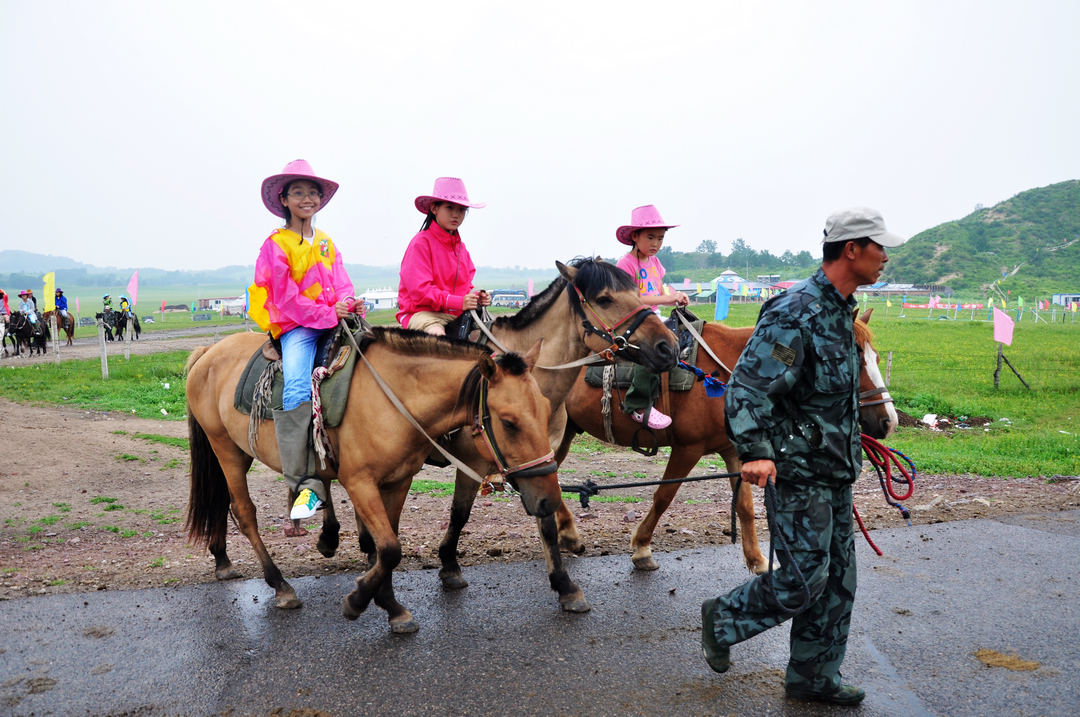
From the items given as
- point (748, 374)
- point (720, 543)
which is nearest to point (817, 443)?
point (748, 374)

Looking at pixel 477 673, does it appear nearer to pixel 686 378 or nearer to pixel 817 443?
pixel 817 443

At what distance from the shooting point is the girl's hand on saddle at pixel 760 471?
3.31 m

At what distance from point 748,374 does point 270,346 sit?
361cm

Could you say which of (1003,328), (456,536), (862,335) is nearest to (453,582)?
(456,536)

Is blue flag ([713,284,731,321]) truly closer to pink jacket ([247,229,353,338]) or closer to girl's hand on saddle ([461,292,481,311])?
girl's hand on saddle ([461,292,481,311])

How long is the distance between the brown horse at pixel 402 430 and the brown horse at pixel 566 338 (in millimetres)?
507

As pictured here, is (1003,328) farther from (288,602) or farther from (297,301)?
(288,602)

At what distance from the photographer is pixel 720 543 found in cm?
625

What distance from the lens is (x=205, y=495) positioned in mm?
5816

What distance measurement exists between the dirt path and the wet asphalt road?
433 mm

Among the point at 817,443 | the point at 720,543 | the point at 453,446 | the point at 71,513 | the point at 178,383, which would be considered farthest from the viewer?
the point at 178,383

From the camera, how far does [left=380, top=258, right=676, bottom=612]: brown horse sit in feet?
16.2

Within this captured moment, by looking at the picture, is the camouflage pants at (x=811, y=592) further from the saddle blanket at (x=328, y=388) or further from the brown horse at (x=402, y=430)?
the saddle blanket at (x=328, y=388)

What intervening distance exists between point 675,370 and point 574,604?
2.07 meters
